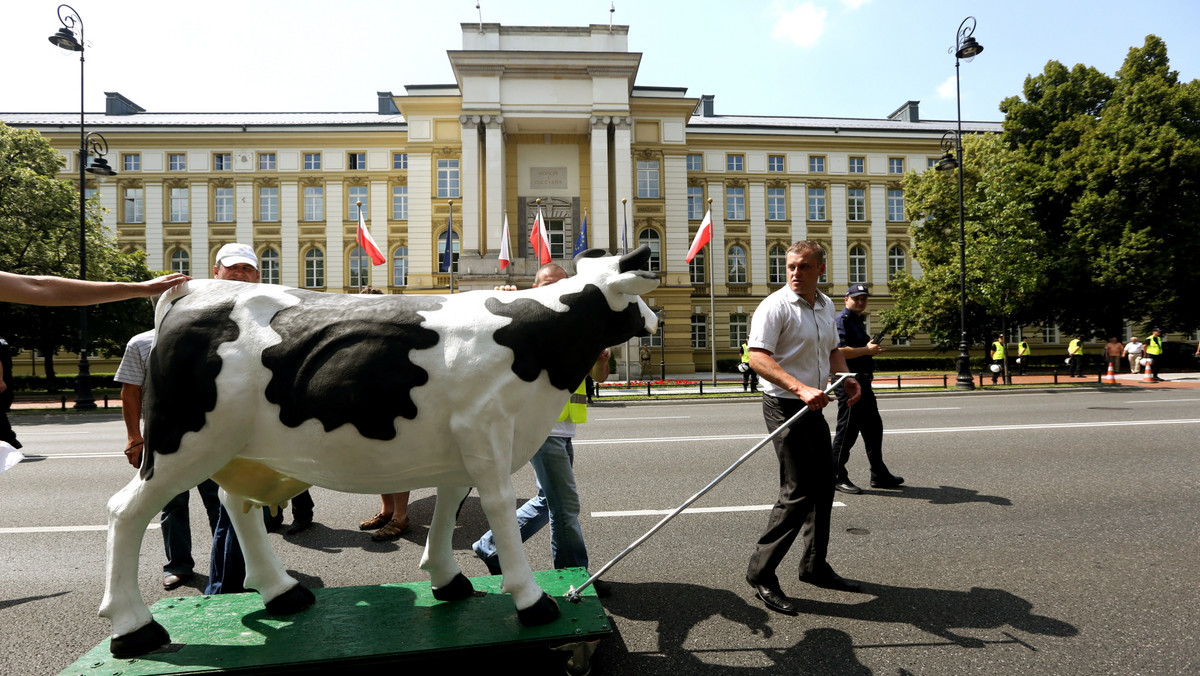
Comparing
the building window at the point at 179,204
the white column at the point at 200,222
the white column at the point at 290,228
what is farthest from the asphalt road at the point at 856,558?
the building window at the point at 179,204

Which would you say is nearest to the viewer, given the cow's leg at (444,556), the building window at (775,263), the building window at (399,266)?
the cow's leg at (444,556)

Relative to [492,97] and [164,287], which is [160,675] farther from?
[492,97]

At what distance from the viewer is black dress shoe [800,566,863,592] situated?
3.70 meters

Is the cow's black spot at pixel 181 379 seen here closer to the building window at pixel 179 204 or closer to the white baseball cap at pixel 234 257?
the white baseball cap at pixel 234 257

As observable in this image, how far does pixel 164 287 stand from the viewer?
2533mm

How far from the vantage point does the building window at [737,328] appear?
36906 mm

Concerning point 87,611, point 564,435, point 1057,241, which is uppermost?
point 1057,241

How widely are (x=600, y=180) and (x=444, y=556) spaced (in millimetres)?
29861

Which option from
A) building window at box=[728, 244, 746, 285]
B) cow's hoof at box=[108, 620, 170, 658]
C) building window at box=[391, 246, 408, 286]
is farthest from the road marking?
building window at box=[728, 244, 746, 285]

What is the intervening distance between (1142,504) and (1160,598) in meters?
2.42

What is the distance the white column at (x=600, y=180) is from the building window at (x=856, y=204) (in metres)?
17.5

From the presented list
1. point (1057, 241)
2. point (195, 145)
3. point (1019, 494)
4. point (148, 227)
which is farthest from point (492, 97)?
point (1019, 494)

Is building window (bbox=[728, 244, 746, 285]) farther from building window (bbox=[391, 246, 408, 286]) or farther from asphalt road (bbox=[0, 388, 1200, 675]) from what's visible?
asphalt road (bbox=[0, 388, 1200, 675])

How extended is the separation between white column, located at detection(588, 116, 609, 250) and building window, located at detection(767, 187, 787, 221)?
12.8m
